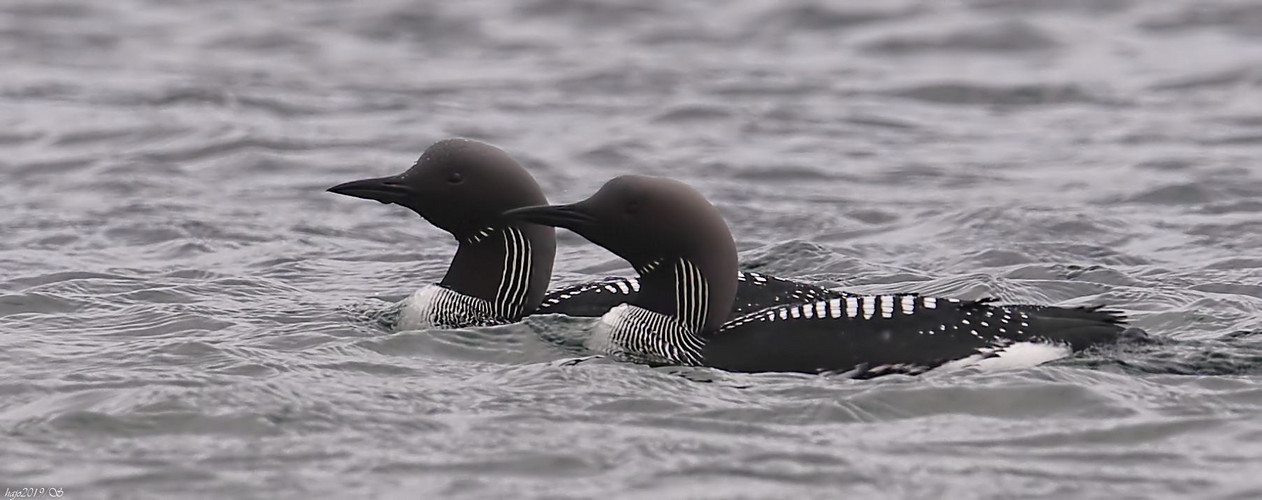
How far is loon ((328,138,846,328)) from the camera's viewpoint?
670cm

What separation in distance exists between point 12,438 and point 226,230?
3.72 metres

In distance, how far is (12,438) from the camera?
525 centimetres

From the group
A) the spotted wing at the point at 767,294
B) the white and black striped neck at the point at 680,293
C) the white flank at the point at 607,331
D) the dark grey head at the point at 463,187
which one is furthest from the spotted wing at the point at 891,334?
the dark grey head at the point at 463,187

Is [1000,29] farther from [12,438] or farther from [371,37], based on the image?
[12,438]

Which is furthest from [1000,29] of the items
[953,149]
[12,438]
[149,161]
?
[12,438]

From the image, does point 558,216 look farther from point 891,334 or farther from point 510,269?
point 891,334

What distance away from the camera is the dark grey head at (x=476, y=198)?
671 cm

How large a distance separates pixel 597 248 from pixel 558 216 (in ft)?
8.29

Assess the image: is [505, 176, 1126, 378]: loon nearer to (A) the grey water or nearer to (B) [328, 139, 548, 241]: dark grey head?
(A) the grey water

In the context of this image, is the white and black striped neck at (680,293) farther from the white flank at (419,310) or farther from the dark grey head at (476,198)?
the white flank at (419,310)

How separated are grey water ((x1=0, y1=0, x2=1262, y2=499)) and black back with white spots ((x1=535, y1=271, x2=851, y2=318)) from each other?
150 mm

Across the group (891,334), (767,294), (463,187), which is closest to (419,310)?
(463,187)

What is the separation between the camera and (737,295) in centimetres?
657

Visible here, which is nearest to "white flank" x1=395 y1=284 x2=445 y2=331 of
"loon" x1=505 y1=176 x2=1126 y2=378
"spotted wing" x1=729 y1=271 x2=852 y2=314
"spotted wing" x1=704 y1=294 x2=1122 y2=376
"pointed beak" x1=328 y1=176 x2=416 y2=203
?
"pointed beak" x1=328 y1=176 x2=416 y2=203
